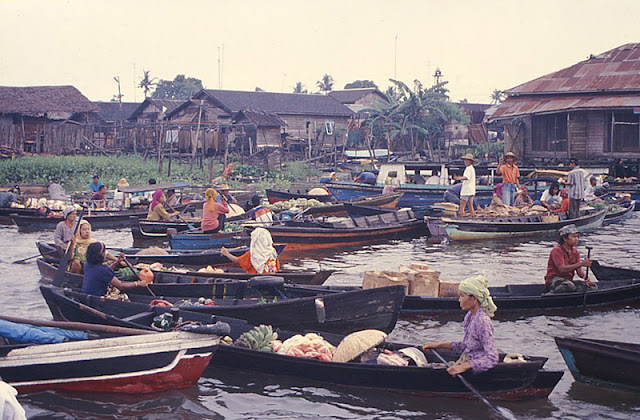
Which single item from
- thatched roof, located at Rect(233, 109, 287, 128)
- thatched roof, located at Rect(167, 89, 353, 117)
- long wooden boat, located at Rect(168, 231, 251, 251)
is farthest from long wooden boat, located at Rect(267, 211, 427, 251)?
thatched roof, located at Rect(167, 89, 353, 117)

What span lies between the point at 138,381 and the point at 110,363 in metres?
0.41

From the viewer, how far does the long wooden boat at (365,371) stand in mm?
6870

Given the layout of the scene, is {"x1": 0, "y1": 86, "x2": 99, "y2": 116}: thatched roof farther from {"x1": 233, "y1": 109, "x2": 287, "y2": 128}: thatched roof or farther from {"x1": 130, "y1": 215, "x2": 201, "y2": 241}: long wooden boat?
{"x1": 130, "y1": 215, "x2": 201, "y2": 241}: long wooden boat

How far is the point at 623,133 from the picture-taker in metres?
28.4

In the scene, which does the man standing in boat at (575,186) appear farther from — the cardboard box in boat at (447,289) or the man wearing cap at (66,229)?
the man wearing cap at (66,229)

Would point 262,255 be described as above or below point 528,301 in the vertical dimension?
above

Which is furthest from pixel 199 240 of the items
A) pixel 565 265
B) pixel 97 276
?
pixel 565 265

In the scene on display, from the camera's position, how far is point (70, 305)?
8.66 meters

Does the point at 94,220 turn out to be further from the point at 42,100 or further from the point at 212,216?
the point at 42,100

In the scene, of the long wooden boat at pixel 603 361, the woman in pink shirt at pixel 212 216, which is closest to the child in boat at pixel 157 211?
the woman in pink shirt at pixel 212 216

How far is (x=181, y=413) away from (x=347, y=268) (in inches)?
326

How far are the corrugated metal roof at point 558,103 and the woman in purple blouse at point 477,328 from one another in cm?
2292

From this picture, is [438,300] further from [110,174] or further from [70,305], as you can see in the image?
[110,174]

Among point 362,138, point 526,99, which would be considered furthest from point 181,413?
point 362,138
